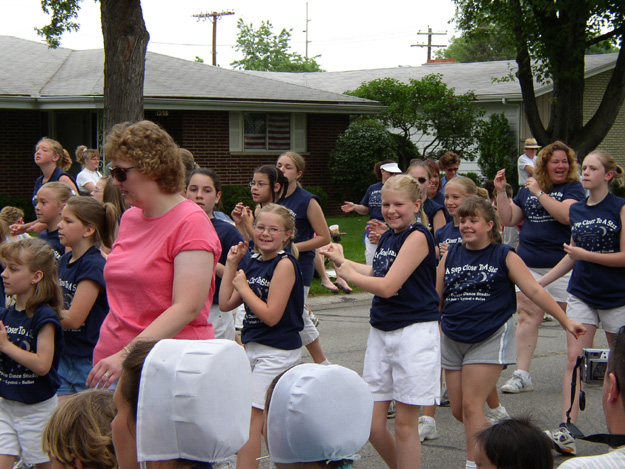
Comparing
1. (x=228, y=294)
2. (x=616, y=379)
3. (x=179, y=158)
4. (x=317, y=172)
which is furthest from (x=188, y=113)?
(x=616, y=379)

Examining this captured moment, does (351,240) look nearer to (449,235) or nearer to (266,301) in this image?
(449,235)

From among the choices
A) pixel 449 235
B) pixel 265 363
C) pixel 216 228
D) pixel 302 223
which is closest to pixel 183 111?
pixel 302 223

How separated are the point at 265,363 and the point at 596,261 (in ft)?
8.55

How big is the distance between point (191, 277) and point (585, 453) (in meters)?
3.67

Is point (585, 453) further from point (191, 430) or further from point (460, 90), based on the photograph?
point (460, 90)

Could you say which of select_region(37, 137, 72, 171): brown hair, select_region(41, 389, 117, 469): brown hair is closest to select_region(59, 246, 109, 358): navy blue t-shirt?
select_region(41, 389, 117, 469): brown hair

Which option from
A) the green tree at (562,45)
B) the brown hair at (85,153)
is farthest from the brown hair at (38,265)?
the green tree at (562,45)

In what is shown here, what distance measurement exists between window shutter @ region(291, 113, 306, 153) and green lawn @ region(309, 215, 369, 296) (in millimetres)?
2459

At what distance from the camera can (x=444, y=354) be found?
16.5 feet

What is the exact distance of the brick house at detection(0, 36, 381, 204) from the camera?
20172 mm

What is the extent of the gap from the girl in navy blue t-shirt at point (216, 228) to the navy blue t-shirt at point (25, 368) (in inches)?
60.0

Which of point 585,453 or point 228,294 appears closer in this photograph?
point 228,294

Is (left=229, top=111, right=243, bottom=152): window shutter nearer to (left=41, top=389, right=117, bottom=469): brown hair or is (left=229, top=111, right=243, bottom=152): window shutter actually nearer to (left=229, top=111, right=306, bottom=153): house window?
(left=229, top=111, right=306, bottom=153): house window

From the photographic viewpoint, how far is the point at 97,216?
473 centimetres
